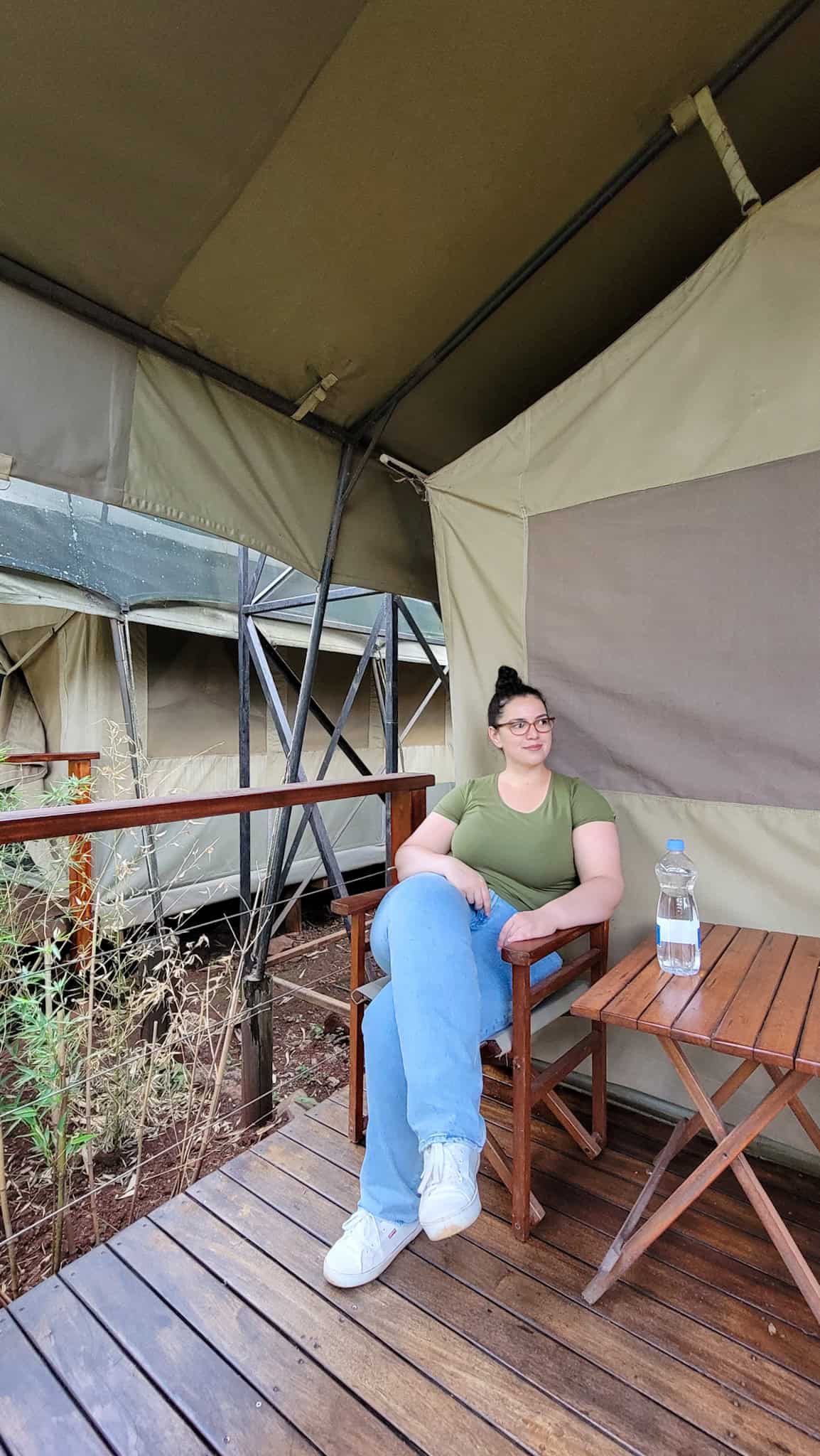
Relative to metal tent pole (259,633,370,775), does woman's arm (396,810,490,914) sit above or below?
below

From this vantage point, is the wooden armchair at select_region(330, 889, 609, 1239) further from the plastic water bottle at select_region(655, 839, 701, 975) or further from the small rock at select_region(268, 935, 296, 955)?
the small rock at select_region(268, 935, 296, 955)

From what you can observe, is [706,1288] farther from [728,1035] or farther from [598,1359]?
[728,1035]

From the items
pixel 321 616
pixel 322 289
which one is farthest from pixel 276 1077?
pixel 322 289

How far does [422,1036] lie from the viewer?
4.01 feet

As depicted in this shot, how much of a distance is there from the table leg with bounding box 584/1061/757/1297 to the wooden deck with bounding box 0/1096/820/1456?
6 cm

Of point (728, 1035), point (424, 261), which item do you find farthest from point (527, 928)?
point (424, 261)

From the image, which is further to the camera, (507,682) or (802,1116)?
(507,682)

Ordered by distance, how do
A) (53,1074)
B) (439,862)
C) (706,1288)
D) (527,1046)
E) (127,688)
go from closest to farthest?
(706,1288), (527,1046), (439,862), (53,1074), (127,688)

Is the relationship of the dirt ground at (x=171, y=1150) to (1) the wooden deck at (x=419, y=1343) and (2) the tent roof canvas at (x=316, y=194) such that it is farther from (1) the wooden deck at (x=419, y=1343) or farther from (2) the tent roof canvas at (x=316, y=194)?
(2) the tent roof canvas at (x=316, y=194)

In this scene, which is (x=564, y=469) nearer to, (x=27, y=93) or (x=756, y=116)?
(x=756, y=116)

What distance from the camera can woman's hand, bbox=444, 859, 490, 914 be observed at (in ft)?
5.08

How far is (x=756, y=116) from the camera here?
1671 mm

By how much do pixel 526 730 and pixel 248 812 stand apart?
39.5 inches

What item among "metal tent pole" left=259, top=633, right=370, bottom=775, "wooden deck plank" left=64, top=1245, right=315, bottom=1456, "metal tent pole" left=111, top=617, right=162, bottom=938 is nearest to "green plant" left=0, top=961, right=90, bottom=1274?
"wooden deck plank" left=64, top=1245, right=315, bottom=1456
